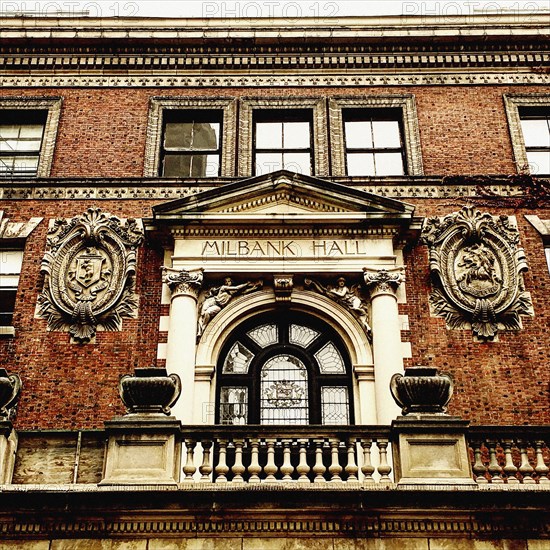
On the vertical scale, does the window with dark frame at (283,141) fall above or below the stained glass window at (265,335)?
above

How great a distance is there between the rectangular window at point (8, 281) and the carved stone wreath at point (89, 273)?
68cm

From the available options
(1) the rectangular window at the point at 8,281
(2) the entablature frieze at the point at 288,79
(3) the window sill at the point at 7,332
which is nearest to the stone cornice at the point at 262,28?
(2) the entablature frieze at the point at 288,79

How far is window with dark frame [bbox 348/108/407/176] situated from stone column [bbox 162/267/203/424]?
4.36m

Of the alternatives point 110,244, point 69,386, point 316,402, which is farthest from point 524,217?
point 69,386

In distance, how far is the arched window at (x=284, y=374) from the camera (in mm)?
15242

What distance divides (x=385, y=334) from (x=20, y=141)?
8.83 m

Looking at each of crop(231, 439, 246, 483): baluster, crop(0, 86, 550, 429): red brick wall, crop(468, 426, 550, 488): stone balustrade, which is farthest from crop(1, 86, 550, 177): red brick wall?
crop(231, 439, 246, 483): baluster

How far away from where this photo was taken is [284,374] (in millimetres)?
15641

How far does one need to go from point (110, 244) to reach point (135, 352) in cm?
230

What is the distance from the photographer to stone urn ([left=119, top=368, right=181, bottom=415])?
1235cm

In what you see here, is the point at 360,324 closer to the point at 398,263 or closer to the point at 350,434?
the point at 398,263

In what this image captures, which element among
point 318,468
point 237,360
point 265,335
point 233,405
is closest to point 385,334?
point 265,335

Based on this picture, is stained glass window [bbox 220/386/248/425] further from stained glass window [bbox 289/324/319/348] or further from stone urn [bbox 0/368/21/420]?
stone urn [bbox 0/368/21/420]

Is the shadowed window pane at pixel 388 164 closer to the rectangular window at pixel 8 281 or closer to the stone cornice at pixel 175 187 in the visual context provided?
the stone cornice at pixel 175 187
